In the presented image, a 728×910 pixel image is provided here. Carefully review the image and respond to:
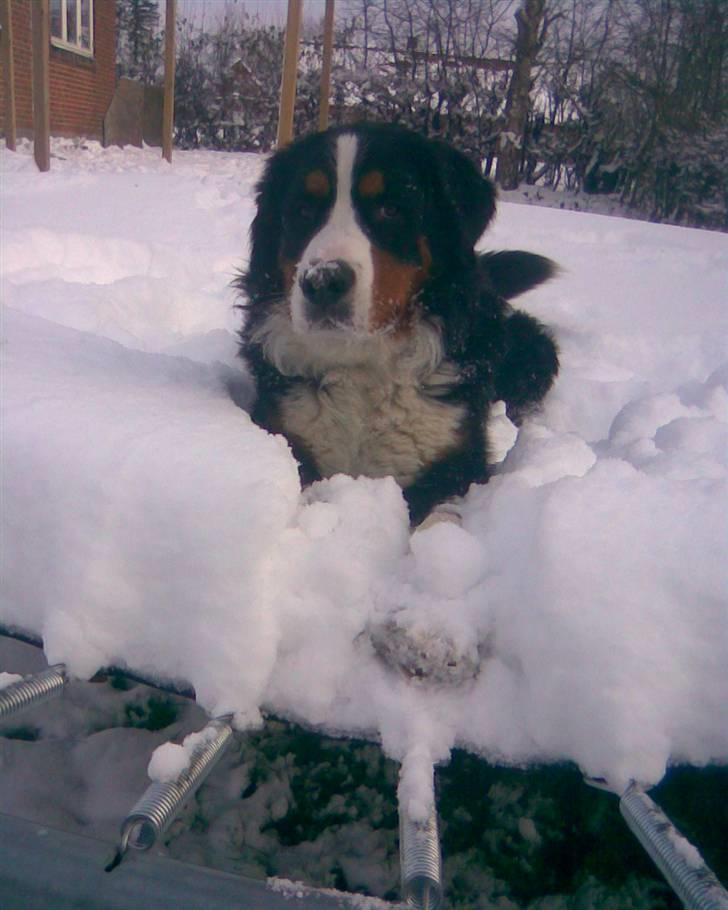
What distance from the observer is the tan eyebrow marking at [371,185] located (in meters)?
2.28

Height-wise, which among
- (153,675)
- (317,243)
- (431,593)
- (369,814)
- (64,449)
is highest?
(317,243)

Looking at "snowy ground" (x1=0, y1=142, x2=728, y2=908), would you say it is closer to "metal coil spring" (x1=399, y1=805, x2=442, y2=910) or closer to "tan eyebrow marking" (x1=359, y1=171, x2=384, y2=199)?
"metal coil spring" (x1=399, y1=805, x2=442, y2=910)

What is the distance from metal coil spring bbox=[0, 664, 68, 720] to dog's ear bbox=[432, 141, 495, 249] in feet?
5.94

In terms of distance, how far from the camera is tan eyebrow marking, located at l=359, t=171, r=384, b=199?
2.28m

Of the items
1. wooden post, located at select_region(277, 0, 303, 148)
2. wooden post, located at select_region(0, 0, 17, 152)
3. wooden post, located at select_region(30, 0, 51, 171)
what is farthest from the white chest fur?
wooden post, located at select_region(0, 0, 17, 152)

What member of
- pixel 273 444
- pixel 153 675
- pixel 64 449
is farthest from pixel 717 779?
pixel 64 449

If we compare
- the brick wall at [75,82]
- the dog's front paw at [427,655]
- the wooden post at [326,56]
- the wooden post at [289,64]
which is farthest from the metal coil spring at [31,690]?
the brick wall at [75,82]

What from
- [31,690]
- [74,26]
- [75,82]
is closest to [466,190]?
[31,690]

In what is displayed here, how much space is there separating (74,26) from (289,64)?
9.61 m

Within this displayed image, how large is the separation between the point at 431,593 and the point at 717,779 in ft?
1.94

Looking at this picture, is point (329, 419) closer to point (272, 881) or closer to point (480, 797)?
point (480, 797)

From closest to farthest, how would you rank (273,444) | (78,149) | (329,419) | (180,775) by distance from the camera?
1. (180,775)
2. (273,444)
3. (329,419)
4. (78,149)

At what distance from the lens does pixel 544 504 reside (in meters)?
1.56

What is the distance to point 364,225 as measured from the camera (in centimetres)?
223
